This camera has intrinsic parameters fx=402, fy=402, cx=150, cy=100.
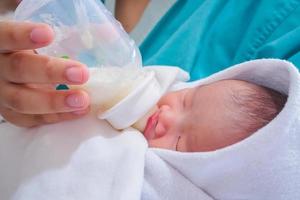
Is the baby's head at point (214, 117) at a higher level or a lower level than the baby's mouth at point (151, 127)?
higher

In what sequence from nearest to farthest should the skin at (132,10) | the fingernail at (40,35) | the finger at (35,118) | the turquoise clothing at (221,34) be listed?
the fingernail at (40,35) < the finger at (35,118) < the turquoise clothing at (221,34) < the skin at (132,10)

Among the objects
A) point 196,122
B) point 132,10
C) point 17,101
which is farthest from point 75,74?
point 132,10

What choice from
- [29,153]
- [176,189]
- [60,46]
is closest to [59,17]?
[60,46]

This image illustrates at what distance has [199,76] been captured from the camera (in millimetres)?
949

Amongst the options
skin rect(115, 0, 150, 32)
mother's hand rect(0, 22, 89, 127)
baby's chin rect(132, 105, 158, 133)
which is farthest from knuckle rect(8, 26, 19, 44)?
skin rect(115, 0, 150, 32)

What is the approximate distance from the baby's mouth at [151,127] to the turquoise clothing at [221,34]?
28 centimetres

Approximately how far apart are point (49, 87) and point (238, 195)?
355 mm

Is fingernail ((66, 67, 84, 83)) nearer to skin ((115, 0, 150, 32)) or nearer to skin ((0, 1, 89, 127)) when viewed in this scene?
skin ((0, 1, 89, 127))

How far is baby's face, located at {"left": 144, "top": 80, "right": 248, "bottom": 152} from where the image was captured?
0.66 metres

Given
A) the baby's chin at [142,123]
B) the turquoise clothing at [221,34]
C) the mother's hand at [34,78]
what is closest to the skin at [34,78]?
the mother's hand at [34,78]

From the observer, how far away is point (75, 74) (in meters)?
0.54

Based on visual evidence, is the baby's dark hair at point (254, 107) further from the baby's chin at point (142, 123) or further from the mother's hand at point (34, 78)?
the mother's hand at point (34, 78)

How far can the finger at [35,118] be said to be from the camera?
24.8 inches

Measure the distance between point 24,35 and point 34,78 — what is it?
0.23ft
